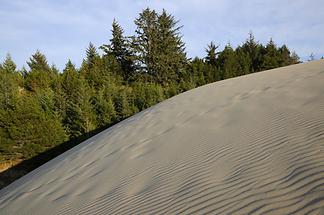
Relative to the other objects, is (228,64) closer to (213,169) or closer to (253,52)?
(253,52)

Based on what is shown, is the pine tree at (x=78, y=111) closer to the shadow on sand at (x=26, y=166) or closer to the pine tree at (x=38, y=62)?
the shadow on sand at (x=26, y=166)

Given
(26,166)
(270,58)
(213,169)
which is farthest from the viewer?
(270,58)

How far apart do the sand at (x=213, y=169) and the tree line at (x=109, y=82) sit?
50.9ft

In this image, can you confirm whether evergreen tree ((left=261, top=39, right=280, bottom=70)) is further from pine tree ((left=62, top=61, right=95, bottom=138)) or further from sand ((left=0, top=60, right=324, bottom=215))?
sand ((left=0, top=60, right=324, bottom=215))

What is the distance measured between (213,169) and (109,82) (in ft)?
99.6

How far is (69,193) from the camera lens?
18.1ft

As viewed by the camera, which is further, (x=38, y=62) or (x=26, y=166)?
(x=38, y=62)

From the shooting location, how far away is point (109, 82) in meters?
33.8

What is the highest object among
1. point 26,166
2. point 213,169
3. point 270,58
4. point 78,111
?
point 270,58

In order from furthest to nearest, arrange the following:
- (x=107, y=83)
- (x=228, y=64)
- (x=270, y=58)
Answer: (x=270, y=58) → (x=228, y=64) → (x=107, y=83)

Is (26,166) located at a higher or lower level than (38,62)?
lower

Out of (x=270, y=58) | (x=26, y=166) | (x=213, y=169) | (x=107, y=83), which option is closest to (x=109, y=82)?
(x=107, y=83)

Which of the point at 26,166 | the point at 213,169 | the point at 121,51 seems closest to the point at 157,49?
the point at 121,51

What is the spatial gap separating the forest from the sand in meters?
15.4
